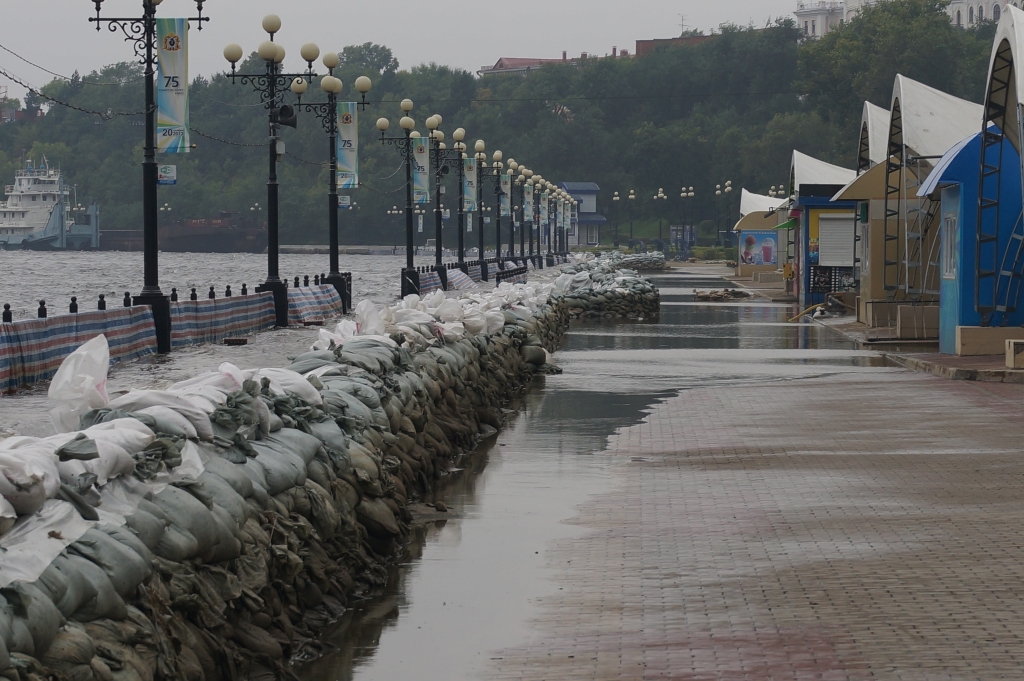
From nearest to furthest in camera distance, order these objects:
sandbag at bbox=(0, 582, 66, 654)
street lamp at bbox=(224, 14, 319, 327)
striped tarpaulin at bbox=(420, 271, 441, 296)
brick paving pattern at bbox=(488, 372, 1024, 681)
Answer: sandbag at bbox=(0, 582, 66, 654), brick paving pattern at bbox=(488, 372, 1024, 681), street lamp at bbox=(224, 14, 319, 327), striped tarpaulin at bbox=(420, 271, 441, 296)

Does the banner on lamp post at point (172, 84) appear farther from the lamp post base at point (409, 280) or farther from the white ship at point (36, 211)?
the white ship at point (36, 211)

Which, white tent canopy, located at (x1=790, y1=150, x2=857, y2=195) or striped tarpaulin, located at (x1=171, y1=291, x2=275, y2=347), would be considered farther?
white tent canopy, located at (x1=790, y1=150, x2=857, y2=195)

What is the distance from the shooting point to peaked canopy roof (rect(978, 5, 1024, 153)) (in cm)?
2016

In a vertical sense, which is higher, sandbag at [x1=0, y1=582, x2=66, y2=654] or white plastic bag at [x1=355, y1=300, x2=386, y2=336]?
white plastic bag at [x1=355, y1=300, x2=386, y2=336]

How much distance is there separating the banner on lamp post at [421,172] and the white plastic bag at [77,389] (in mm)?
41375

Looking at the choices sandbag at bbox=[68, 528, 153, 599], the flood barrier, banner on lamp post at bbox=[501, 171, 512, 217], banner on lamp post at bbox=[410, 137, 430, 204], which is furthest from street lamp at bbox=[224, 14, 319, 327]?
banner on lamp post at bbox=[501, 171, 512, 217]

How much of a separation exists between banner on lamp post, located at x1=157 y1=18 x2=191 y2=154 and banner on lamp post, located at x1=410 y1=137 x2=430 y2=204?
24.3 metres

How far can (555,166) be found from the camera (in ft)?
555

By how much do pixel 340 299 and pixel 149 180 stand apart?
40.1 ft

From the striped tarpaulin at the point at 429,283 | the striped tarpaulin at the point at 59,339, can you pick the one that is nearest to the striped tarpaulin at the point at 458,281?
the striped tarpaulin at the point at 429,283

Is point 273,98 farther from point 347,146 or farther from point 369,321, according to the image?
point 369,321

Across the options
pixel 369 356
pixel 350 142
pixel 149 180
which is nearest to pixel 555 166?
pixel 350 142

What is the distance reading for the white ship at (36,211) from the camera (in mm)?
156125

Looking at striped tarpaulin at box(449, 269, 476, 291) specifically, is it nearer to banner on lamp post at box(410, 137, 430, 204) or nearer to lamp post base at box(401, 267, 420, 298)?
banner on lamp post at box(410, 137, 430, 204)
